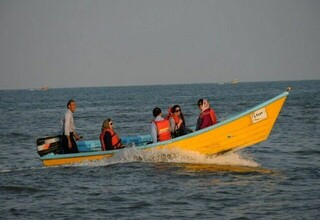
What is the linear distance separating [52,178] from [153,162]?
8.66 ft

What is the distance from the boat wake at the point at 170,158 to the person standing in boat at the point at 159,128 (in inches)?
12.6

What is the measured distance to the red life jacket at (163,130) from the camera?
577 inches

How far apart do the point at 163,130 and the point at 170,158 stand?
2.36ft

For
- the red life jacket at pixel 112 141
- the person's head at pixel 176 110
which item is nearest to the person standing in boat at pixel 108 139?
the red life jacket at pixel 112 141

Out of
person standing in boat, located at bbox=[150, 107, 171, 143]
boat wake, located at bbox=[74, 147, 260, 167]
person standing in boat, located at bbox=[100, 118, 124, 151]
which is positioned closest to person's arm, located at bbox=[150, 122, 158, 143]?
person standing in boat, located at bbox=[150, 107, 171, 143]

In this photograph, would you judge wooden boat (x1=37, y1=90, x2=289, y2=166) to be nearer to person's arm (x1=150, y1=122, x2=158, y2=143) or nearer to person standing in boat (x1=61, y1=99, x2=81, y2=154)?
person's arm (x1=150, y1=122, x2=158, y2=143)

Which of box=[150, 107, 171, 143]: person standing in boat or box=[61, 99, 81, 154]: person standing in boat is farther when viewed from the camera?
box=[150, 107, 171, 143]: person standing in boat

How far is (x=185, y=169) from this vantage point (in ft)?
46.2

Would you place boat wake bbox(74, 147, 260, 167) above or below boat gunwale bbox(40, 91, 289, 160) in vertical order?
below

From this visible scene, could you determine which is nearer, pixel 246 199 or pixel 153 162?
pixel 246 199

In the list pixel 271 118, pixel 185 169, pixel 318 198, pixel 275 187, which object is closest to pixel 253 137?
pixel 271 118

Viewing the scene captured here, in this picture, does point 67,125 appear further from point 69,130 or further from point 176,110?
point 176,110

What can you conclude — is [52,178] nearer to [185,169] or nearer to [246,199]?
[185,169]

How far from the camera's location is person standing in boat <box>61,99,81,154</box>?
47.5ft
